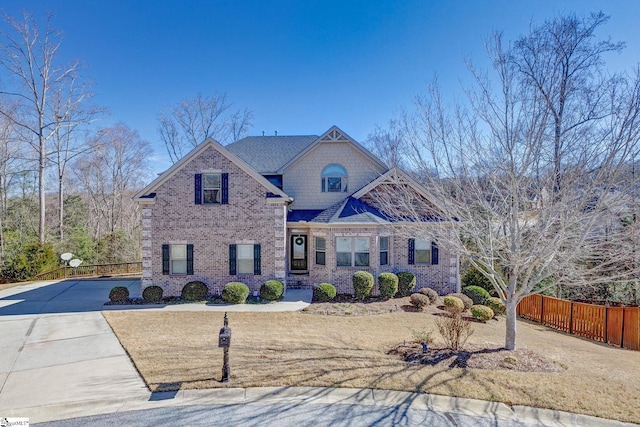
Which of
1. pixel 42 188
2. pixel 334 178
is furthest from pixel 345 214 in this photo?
pixel 42 188

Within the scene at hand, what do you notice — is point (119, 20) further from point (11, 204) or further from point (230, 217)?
point (11, 204)

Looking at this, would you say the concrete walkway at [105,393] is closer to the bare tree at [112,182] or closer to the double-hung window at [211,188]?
the double-hung window at [211,188]

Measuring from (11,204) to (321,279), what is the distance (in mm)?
27109

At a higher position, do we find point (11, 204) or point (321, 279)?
point (11, 204)

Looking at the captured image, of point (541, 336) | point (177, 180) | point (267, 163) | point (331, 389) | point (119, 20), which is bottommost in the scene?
point (541, 336)

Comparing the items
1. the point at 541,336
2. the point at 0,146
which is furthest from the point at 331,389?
the point at 0,146

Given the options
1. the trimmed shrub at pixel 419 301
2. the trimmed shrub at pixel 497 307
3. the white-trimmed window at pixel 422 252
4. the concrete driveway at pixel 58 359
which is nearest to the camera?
the concrete driveway at pixel 58 359

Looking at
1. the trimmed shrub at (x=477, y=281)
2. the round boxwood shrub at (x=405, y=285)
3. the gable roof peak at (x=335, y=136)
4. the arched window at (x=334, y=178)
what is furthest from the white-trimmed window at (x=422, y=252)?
the gable roof peak at (x=335, y=136)

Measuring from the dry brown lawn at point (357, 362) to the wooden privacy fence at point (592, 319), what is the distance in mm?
748

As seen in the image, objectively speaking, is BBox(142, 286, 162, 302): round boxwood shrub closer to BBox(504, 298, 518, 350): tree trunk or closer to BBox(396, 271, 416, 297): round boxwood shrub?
BBox(396, 271, 416, 297): round boxwood shrub

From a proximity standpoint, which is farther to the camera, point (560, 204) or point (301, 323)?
point (301, 323)

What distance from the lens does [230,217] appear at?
1409cm

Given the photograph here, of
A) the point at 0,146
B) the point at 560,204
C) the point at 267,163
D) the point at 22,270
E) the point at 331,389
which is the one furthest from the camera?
the point at 0,146

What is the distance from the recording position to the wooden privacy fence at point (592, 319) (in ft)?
33.3
